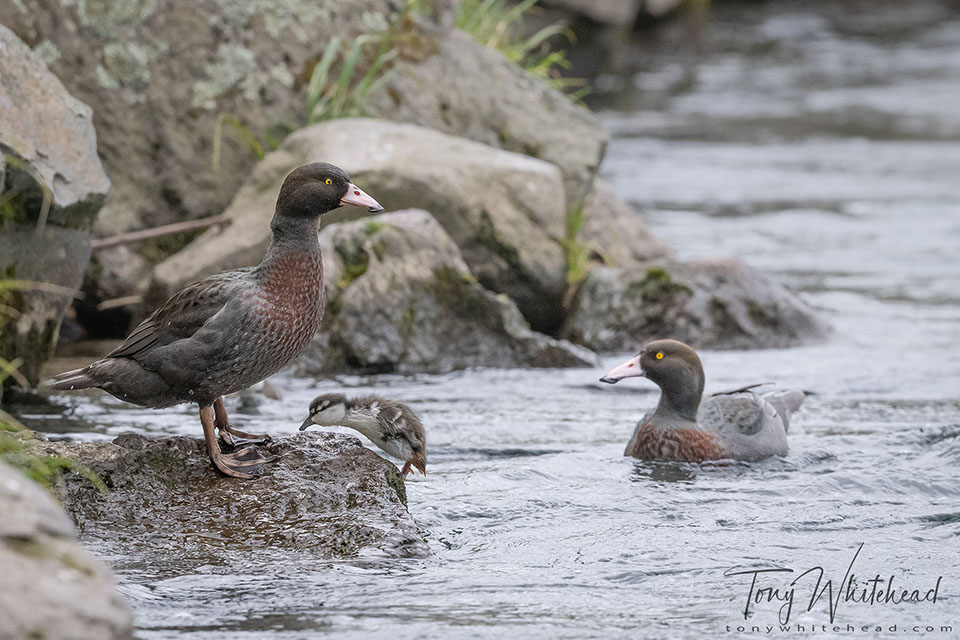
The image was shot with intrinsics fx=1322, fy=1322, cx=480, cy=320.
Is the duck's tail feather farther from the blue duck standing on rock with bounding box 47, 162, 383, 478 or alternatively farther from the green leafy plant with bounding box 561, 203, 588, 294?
the green leafy plant with bounding box 561, 203, 588, 294

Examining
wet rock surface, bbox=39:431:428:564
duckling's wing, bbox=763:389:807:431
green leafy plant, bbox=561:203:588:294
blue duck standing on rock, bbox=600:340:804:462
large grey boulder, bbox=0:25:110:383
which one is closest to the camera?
wet rock surface, bbox=39:431:428:564

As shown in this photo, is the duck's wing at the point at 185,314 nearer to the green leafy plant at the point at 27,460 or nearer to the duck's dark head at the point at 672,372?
the green leafy plant at the point at 27,460

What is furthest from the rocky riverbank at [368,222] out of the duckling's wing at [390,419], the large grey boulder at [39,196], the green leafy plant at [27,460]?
the green leafy plant at [27,460]

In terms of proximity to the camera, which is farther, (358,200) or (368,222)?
(368,222)

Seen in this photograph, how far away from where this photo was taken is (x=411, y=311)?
28.3 feet

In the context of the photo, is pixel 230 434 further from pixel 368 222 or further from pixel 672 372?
pixel 368 222

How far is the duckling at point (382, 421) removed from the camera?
19.6 feet

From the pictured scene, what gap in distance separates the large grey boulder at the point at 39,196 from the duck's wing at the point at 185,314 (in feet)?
4.67

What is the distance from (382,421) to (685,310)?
12.6ft

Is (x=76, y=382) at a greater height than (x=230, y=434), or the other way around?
(x=76, y=382)

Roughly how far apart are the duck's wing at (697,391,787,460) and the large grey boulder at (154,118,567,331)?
269 centimetres

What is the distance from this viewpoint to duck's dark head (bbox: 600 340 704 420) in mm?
7004

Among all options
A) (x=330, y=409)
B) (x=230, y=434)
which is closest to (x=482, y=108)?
(x=330, y=409)

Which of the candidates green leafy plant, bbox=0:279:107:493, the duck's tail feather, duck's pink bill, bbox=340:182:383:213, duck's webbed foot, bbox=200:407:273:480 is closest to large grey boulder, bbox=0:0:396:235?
the duck's tail feather
